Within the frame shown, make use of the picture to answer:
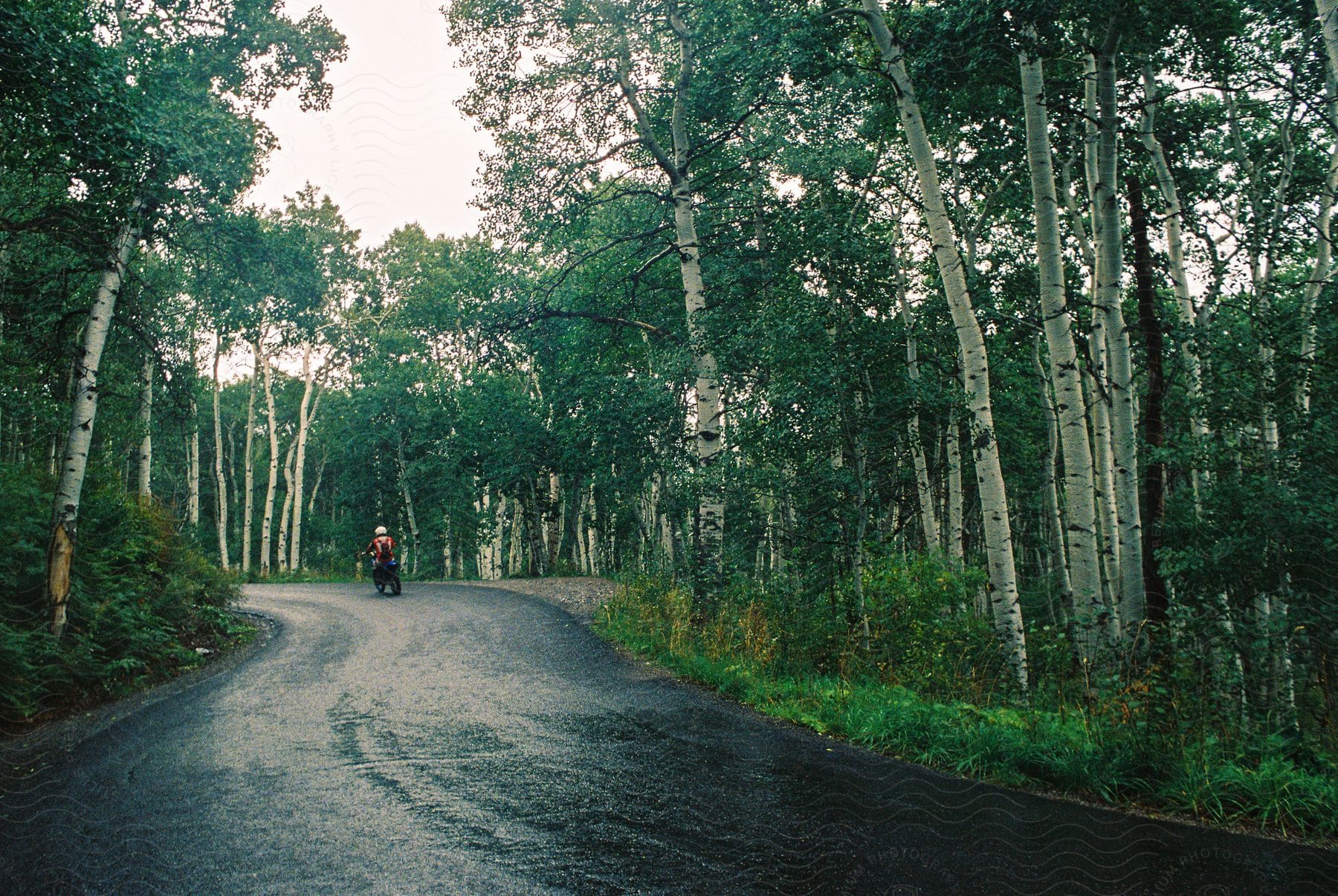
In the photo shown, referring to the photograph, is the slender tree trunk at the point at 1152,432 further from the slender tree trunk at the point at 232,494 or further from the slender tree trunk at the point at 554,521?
the slender tree trunk at the point at 232,494

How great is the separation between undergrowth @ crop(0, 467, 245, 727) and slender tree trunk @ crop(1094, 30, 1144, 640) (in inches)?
451

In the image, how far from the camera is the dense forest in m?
6.76

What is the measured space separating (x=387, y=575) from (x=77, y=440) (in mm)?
10104

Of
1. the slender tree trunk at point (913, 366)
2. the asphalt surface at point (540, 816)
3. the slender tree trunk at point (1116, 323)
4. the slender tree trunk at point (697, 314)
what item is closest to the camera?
the asphalt surface at point (540, 816)

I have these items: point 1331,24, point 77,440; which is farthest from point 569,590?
point 1331,24

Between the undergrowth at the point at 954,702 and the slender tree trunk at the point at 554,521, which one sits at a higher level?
the slender tree trunk at the point at 554,521

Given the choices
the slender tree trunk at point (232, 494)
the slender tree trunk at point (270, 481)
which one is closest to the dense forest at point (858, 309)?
the slender tree trunk at point (270, 481)

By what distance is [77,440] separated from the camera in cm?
862

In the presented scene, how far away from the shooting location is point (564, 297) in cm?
1466

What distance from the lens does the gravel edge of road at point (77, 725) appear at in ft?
17.9

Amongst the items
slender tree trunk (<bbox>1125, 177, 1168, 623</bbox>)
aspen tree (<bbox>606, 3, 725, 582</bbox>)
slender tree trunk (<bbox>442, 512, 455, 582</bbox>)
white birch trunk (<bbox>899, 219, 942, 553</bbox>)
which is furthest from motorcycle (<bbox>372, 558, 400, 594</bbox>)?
slender tree trunk (<bbox>442, 512, 455, 582</bbox>)

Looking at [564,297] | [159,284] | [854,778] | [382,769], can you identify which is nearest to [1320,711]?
[854,778]

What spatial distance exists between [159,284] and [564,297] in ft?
30.5

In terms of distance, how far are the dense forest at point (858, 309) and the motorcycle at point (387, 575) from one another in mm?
5606
